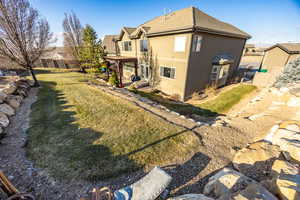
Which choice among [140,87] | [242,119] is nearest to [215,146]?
[242,119]

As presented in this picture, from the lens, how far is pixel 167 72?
12.3 metres

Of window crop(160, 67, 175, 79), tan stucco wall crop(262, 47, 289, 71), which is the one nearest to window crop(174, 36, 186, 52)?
window crop(160, 67, 175, 79)

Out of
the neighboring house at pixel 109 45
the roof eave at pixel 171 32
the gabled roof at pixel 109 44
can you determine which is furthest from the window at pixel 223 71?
the gabled roof at pixel 109 44

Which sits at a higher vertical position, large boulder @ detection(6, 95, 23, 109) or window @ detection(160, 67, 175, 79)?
window @ detection(160, 67, 175, 79)

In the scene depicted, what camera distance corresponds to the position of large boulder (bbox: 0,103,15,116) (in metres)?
6.11

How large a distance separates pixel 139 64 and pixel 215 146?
13.7 m

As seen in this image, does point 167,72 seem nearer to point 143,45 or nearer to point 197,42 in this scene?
point 197,42

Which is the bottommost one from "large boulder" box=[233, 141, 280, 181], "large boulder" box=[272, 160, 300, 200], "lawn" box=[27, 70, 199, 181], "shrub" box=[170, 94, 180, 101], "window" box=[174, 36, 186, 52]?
"shrub" box=[170, 94, 180, 101]

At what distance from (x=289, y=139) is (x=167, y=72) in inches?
394

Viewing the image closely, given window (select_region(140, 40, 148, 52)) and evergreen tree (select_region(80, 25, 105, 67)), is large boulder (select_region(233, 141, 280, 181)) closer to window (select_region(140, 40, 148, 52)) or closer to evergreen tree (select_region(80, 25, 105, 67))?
window (select_region(140, 40, 148, 52))

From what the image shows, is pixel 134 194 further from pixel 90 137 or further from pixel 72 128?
pixel 72 128

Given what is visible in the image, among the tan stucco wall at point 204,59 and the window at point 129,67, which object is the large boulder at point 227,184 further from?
the window at point 129,67

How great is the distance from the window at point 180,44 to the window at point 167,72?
1.87 metres

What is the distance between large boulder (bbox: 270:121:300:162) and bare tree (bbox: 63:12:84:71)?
23.5m
